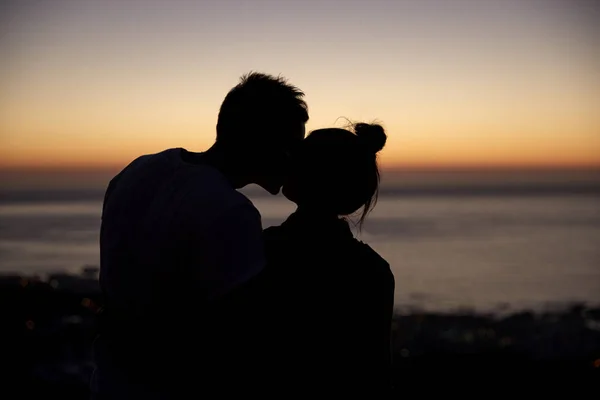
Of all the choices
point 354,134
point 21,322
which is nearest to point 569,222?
point 21,322

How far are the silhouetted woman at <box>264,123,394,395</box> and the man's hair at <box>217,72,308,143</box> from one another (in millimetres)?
112

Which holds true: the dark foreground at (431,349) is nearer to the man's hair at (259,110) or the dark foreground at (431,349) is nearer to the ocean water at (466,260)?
the ocean water at (466,260)

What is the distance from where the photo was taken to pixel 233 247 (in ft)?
6.15

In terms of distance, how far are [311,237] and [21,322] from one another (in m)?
9.87

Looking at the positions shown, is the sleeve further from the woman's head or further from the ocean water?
the ocean water

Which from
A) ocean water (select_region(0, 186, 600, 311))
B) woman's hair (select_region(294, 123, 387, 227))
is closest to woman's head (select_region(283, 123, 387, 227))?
woman's hair (select_region(294, 123, 387, 227))

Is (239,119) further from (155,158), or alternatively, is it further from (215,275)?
(215,275)

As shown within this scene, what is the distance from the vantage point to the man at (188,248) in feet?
6.20

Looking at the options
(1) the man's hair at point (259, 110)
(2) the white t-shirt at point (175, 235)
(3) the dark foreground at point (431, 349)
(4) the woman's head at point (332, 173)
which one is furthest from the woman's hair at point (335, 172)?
(3) the dark foreground at point (431, 349)

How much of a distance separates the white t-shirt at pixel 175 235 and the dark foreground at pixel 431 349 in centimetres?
557

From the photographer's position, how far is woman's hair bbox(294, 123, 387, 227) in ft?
7.29

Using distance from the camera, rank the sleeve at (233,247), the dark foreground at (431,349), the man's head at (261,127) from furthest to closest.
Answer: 1. the dark foreground at (431,349)
2. the man's head at (261,127)
3. the sleeve at (233,247)

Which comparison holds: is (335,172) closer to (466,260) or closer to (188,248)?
(188,248)

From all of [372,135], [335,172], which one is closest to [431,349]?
[372,135]
